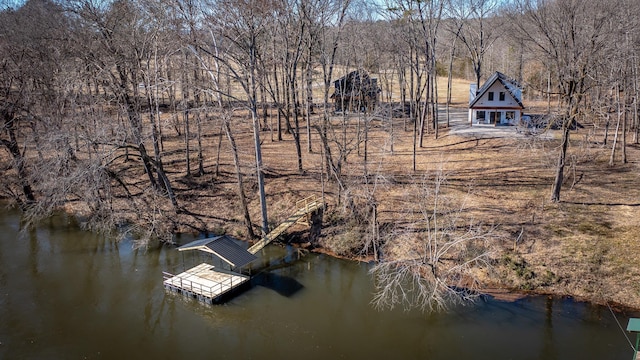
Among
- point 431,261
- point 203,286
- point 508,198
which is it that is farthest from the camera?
point 508,198

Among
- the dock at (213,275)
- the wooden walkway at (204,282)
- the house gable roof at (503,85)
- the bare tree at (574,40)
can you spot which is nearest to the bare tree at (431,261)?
the dock at (213,275)

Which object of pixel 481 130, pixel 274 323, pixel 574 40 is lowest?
pixel 274 323

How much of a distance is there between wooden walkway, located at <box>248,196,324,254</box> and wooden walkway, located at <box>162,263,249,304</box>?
2281mm

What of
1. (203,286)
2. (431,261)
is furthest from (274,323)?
(431,261)

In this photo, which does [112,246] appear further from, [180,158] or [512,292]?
[512,292]

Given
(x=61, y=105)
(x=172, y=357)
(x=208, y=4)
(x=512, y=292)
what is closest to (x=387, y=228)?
(x=512, y=292)

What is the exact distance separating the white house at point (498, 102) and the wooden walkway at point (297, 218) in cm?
2025

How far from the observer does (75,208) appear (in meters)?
28.1

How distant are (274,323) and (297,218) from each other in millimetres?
7565

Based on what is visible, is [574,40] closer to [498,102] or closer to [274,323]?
[274,323]

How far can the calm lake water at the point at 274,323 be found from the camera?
15.3m

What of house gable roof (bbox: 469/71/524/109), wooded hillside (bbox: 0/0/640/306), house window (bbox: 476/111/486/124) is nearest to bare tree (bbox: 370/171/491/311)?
wooded hillside (bbox: 0/0/640/306)

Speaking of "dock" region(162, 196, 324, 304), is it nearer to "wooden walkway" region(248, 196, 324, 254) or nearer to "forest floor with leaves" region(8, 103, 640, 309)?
"wooden walkway" region(248, 196, 324, 254)

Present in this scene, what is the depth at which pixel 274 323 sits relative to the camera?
16797 millimetres
